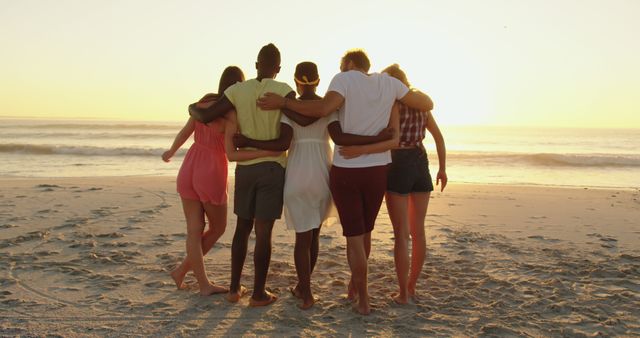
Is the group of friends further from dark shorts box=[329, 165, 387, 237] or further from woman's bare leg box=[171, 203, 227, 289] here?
woman's bare leg box=[171, 203, 227, 289]

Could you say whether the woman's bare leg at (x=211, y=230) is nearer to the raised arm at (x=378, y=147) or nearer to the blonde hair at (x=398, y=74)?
the raised arm at (x=378, y=147)

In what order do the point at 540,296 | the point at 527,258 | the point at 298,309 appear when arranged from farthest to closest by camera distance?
1. the point at 527,258
2. the point at 540,296
3. the point at 298,309

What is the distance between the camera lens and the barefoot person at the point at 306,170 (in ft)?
12.6

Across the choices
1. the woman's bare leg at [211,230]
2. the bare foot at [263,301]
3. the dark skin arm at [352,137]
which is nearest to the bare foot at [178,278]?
the woman's bare leg at [211,230]

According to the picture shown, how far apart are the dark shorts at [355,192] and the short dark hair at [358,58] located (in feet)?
2.36

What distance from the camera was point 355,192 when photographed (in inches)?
150

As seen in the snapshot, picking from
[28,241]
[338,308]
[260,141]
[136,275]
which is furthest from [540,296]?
[28,241]

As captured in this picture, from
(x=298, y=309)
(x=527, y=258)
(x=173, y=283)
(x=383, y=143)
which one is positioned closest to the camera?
(x=383, y=143)

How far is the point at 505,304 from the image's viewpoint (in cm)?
419

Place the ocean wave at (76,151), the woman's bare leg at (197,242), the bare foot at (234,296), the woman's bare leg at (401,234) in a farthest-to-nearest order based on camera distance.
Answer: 1. the ocean wave at (76,151)
2. the woman's bare leg at (197,242)
3. the bare foot at (234,296)
4. the woman's bare leg at (401,234)

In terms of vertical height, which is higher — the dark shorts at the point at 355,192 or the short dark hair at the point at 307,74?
the short dark hair at the point at 307,74

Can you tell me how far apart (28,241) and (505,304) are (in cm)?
479

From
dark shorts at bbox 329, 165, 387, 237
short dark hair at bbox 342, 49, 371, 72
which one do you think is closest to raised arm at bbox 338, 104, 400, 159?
dark shorts at bbox 329, 165, 387, 237

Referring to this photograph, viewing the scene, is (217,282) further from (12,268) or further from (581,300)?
(581,300)
